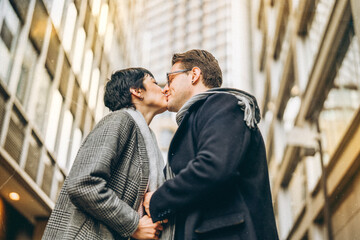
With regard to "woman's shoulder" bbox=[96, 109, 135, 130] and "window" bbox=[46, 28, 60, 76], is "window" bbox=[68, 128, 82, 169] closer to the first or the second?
"window" bbox=[46, 28, 60, 76]

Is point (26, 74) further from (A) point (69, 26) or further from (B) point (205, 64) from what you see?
(B) point (205, 64)

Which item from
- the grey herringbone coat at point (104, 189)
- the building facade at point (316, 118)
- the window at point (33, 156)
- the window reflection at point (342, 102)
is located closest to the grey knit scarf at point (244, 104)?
the grey herringbone coat at point (104, 189)

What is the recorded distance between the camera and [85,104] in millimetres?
4539

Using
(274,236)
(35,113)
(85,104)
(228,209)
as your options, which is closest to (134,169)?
(228,209)

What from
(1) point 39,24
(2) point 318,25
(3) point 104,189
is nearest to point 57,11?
(1) point 39,24

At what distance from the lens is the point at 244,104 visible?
9.21 ft

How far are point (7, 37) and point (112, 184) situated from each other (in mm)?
1672

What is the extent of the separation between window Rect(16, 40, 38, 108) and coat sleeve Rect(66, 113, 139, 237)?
1553mm

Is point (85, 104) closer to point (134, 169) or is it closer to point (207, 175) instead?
point (134, 169)

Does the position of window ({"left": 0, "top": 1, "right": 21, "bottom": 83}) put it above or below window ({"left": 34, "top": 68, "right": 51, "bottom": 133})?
above

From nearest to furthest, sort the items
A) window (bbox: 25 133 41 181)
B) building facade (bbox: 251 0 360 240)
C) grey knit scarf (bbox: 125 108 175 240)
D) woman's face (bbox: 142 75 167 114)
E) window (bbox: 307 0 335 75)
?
grey knit scarf (bbox: 125 108 175 240), woman's face (bbox: 142 75 167 114), window (bbox: 25 133 41 181), building facade (bbox: 251 0 360 240), window (bbox: 307 0 335 75)

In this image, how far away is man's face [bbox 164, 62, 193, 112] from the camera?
10.7 feet

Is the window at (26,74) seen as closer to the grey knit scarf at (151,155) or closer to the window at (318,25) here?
the grey knit scarf at (151,155)

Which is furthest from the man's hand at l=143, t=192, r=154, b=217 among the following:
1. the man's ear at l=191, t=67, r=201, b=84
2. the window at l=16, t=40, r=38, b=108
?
the window at l=16, t=40, r=38, b=108
